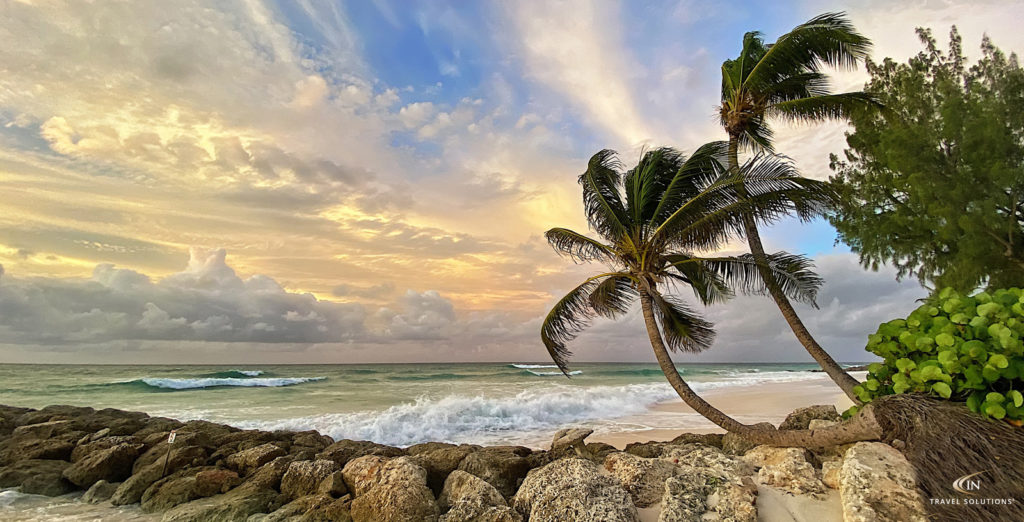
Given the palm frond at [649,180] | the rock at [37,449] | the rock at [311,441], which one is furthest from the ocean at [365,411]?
the palm frond at [649,180]

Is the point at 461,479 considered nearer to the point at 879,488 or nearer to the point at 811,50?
the point at 879,488

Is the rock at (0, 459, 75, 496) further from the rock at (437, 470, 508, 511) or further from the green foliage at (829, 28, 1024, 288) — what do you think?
the green foliage at (829, 28, 1024, 288)

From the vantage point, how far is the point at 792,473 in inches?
201

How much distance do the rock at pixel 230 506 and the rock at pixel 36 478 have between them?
10.9 feet

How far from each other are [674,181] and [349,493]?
298 inches

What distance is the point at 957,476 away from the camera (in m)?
4.04

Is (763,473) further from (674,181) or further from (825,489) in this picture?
(674,181)

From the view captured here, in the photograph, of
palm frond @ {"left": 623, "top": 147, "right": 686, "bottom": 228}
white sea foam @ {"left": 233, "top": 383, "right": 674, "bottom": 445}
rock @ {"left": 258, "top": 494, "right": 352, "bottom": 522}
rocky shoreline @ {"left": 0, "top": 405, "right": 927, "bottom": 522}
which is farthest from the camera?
white sea foam @ {"left": 233, "top": 383, "right": 674, "bottom": 445}

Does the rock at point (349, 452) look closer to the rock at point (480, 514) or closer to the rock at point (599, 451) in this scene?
the rock at point (480, 514)

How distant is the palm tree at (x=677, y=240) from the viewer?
760 centimetres

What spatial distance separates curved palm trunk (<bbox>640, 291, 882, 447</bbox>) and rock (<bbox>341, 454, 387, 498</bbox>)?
16.5ft

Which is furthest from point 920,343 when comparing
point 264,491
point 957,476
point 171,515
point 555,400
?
point 555,400

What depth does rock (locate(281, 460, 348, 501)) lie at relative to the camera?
6584mm

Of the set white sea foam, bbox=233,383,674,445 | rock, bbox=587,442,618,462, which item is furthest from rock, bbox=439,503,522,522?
white sea foam, bbox=233,383,674,445
